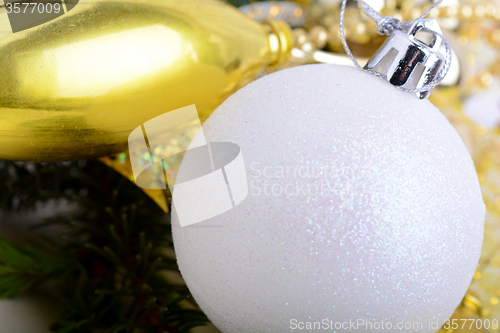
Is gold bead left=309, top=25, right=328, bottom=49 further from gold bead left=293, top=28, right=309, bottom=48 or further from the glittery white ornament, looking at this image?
the glittery white ornament

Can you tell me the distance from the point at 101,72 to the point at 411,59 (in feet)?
0.61

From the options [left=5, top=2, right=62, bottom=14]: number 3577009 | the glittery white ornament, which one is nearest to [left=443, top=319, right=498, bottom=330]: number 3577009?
the glittery white ornament

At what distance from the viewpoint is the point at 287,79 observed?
8.7 inches

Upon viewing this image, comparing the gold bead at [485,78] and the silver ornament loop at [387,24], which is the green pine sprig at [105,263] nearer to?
the silver ornament loop at [387,24]

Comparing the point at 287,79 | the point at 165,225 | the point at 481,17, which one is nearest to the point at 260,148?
the point at 287,79

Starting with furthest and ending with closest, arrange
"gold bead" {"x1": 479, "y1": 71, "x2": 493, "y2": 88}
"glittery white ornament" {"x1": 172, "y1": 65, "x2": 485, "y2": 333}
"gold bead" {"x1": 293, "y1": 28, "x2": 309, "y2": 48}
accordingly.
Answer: "gold bead" {"x1": 479, "y1": 71, "x2": 493, "y2": 88}, "gold bead" {"x1": 293, "y1": 28, "x2": 309, "y2": 48}, "glittery white ornament" {"x1": 172, "y1": 65, "x2": 485, "y2": 333}

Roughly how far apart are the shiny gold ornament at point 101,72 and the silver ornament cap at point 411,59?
0.41 feet

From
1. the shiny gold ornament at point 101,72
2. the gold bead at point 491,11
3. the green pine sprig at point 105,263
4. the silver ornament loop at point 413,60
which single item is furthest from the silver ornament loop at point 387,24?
the gold bead at point 491,11

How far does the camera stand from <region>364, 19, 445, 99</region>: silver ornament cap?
0.21 meters

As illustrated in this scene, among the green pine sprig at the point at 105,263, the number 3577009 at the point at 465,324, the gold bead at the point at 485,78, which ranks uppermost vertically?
the gold bead at the point at 485,78

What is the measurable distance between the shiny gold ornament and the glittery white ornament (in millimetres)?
75

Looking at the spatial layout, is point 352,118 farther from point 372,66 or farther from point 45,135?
point 45,135

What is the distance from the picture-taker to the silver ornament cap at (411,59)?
21cm

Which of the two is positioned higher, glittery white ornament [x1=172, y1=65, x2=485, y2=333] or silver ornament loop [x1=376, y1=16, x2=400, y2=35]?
silver ornament loop [x1=376, y1=16, x2=400, y2=35]
